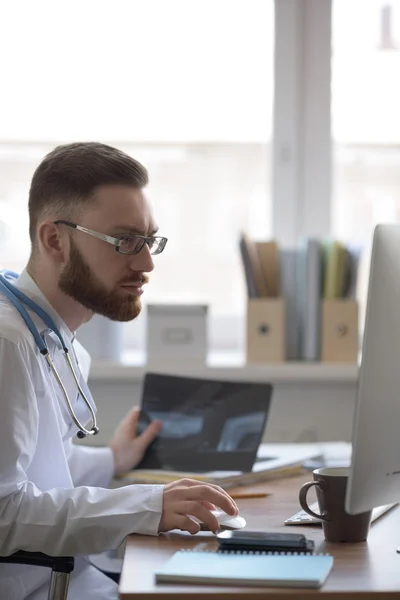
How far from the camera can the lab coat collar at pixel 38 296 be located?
1570 millimetres

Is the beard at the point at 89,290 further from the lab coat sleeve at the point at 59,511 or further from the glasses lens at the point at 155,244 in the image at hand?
the lab coat sleeve at the point at 59,511

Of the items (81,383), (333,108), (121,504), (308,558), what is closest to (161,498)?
(121,504)

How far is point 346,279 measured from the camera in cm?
251

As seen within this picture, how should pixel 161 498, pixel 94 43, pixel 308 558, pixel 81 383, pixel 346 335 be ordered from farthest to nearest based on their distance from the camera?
pixel 94 43, pixel 346 335, pixel 81 383, pixel 161 498, pixel 308 558

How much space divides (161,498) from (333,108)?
180cm

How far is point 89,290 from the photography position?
5.11 ft

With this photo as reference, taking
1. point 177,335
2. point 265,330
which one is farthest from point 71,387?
point 265,330

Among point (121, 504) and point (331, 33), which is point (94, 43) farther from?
point (121, 504)

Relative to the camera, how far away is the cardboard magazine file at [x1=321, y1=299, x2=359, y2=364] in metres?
2.49

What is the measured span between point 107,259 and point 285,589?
73 centimetres

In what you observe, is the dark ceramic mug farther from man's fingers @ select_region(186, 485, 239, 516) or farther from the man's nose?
the man's nose


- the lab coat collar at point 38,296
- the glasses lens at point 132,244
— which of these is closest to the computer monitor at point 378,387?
the glasses lens at point 132,244

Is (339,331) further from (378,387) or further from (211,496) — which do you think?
(378,387)

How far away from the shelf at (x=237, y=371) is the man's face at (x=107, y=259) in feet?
2.87
